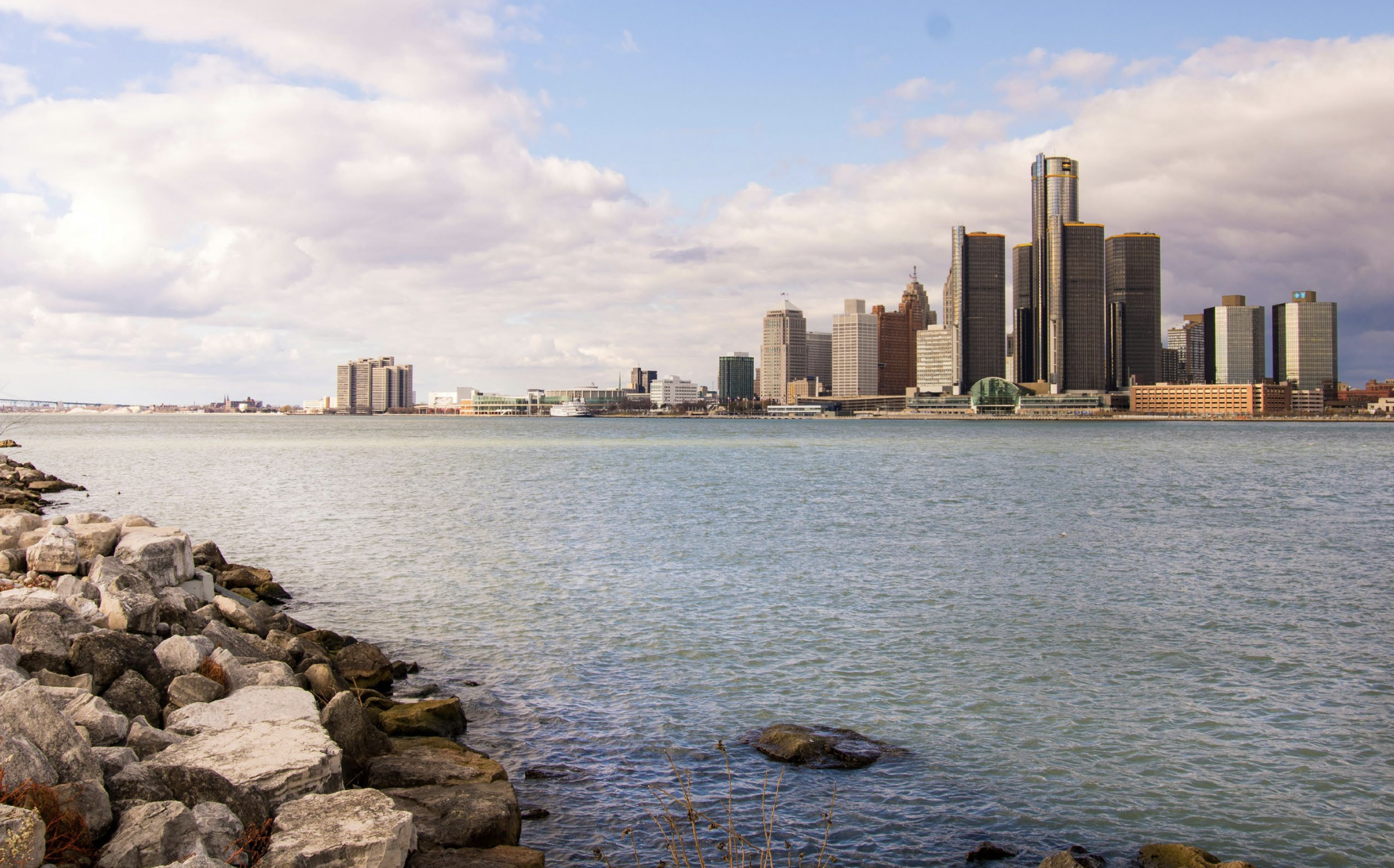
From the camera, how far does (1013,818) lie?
36.5ft

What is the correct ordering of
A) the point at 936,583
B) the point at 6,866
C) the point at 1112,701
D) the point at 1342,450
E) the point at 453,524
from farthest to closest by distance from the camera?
the point at 1342,450, the point at 453,524, the point at 936,583, the point at 1112,701, the point at 6,866

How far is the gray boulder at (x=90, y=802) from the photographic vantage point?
7.39 m

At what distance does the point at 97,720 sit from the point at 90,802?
1881 mm

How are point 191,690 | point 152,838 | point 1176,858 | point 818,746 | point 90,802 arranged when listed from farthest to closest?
point 818,746 < point 191,690 < point 1176,858 < point 90,802 < point 152,838

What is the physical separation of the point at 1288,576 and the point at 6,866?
30448 mm

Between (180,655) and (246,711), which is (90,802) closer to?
(246,711)

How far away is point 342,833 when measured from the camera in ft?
26.6

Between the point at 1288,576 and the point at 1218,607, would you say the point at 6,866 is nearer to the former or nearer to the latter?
the point at 1218,607

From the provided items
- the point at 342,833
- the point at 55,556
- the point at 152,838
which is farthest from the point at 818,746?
the point at 55,556

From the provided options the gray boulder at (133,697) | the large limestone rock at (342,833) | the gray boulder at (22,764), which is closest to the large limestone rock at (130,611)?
the gray boulder at (133,697)

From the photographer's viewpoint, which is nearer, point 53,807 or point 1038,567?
point 53,807

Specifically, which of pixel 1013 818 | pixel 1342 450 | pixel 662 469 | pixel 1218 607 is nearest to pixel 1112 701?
pixel 1013 818

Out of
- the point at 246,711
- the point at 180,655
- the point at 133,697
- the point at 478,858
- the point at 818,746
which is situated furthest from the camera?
the point at 818,746

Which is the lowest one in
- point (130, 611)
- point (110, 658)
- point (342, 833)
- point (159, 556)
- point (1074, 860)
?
point (1074, 860)
